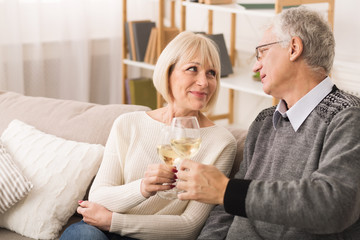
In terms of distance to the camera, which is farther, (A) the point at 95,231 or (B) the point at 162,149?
(A) the point at 95,231

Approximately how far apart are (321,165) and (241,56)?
8.57 ft

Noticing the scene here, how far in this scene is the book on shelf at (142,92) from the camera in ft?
13.5

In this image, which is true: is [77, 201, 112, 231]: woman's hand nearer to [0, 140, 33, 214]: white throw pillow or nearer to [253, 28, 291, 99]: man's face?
[0, 140, 33, 214]: white throw pillow

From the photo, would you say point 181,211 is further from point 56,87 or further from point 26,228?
point 56,87

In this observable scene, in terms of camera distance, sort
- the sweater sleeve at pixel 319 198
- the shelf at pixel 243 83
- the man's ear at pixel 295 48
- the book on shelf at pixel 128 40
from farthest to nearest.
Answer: the book on shelf at pixel 128 40 < the shelf at pixel 243 83 < the man's ear at pixel 295 48 < the sweater sleeve at pixel 319 198

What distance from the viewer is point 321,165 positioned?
4.18 ft

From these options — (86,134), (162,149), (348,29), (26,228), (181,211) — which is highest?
(348,29)

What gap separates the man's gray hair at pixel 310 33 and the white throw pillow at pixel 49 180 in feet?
2.95

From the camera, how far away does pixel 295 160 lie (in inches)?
57.0

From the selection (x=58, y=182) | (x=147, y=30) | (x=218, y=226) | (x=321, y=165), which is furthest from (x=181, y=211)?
(x=147, y=30)

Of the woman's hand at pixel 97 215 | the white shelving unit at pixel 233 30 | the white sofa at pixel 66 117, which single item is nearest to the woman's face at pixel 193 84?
the white sofa at pixel 66 117

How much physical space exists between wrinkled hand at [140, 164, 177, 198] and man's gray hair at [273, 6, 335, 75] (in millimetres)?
469

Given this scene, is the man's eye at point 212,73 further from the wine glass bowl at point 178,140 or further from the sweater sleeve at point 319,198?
the sweater sleeve at point 319,198

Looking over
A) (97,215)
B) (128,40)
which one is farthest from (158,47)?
(97,215)
